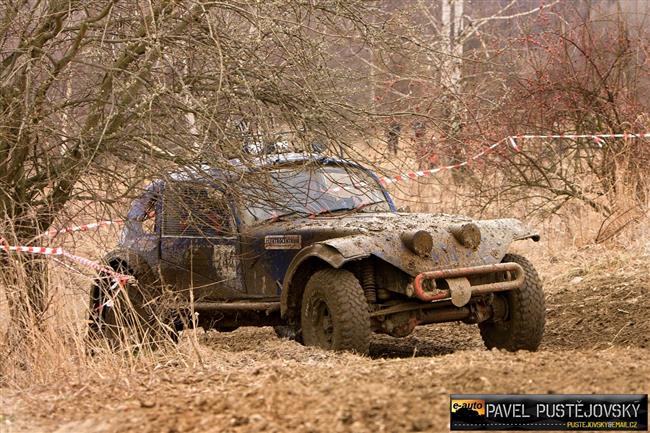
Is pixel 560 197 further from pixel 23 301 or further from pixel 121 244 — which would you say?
pixel 23 301

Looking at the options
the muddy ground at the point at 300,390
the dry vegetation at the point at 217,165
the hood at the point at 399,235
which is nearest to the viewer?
the muddy ground at the point at 300,390

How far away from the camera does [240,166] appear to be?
7.64 meters

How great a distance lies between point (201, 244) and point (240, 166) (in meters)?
1.38

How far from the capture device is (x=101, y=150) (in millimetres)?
7672

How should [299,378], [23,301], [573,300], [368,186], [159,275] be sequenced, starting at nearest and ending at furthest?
[299,378], [23,301], [368,186], [159,275], [573,300]

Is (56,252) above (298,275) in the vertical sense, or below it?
above

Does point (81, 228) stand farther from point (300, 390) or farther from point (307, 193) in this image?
point (300, 390)

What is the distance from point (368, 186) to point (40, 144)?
247 centimetres

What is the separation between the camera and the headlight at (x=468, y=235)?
771 cm

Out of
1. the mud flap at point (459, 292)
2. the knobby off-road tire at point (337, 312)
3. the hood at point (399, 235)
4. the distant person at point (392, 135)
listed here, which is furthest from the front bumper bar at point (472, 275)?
the distant person at point (392, 135)

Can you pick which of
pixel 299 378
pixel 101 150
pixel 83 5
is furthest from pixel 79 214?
pixel 299 378

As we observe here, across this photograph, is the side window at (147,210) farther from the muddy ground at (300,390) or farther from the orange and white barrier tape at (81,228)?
Answer: the muddy ground at (300,390)

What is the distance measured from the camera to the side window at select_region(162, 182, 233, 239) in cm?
773

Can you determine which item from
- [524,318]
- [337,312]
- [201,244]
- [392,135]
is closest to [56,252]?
[201,244]
